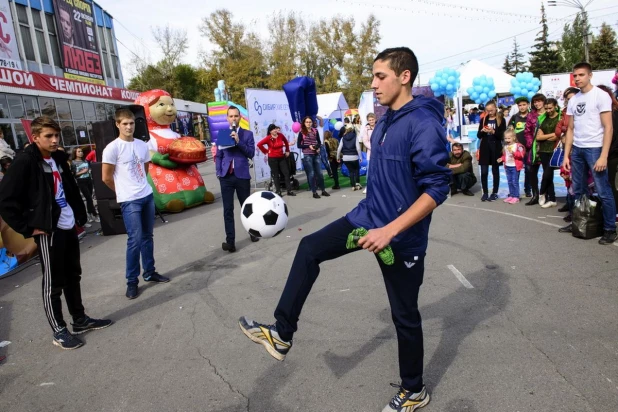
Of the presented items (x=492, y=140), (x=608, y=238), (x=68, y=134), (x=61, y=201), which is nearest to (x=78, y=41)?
(x=68, y=134)

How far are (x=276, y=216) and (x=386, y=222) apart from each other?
2.75m

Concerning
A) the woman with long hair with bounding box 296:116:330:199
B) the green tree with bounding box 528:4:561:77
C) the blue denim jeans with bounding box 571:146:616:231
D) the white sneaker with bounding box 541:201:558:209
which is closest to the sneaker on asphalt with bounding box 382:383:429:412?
the blue denim jeans with bounding box 571:146:616:231

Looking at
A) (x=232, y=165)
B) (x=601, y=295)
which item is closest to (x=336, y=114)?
(x=232, y=165)

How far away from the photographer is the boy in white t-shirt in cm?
470

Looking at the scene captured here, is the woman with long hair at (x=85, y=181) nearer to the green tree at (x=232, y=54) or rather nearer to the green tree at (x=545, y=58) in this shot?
the green tree at (x=232, y=54)

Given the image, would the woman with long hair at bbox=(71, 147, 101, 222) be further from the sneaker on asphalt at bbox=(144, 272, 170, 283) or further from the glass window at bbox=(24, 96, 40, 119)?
the glass window at bbox=(24, 96, 40, 119)

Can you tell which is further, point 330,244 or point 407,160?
point 330,244

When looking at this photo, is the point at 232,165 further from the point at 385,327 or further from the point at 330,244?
the point at 330,244

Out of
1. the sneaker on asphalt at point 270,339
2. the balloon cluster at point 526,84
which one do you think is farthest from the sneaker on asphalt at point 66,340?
the balloon cluster at point 526,84

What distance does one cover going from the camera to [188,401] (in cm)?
276

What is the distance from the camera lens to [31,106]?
19.1m

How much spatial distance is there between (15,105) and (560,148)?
66.2 feet

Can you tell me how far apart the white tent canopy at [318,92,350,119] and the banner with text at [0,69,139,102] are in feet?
34.5

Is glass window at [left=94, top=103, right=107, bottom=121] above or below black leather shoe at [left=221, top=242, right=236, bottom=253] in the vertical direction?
above
